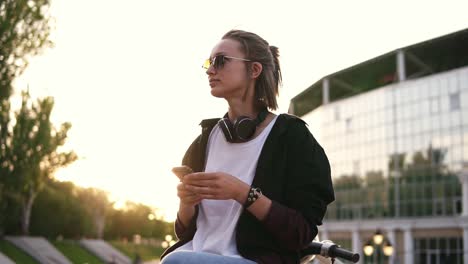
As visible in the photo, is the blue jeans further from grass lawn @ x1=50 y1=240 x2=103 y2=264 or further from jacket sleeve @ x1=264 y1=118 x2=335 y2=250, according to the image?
grass lawn @ x1=50 y1=240 x2=103 y2=264

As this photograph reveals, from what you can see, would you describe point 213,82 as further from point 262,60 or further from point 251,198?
point 251,198

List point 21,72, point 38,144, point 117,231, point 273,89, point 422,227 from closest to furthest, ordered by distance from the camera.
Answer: point 273,89 < point 21,72 < point 38,144 < point 422,227 < point 117,231

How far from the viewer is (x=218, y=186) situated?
84.2 inches

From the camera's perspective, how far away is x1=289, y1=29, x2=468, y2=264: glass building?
47.1 metres

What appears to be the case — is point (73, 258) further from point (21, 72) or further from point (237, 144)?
point (237, 144)

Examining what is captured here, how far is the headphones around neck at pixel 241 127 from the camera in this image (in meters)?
2.41

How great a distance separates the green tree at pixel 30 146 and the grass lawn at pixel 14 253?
4129 mm

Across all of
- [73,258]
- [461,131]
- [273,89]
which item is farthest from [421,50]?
[273,89]

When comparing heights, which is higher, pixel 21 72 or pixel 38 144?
pixel 21 72

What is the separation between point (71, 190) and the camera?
5578cm

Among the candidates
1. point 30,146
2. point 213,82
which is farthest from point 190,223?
point 30,146

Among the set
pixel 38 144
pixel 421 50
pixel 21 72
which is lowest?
pixel 38 144

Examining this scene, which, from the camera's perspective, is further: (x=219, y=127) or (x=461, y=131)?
(x=461, y=131)

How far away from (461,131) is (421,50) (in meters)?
7.50
